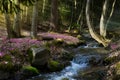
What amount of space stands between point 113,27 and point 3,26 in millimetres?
15670

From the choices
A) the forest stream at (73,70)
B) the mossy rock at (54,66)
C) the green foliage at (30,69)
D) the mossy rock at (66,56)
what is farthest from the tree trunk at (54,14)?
the green foliage at (30,69)

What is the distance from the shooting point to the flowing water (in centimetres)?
1282

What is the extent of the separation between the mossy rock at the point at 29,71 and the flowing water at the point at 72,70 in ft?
0.85

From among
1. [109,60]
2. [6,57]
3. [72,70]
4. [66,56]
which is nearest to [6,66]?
[6,57]

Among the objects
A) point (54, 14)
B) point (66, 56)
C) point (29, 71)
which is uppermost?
point (54, 14)

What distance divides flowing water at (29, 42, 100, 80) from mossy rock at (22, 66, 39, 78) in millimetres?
258

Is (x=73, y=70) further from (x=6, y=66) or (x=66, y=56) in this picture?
(x=6, y=66)

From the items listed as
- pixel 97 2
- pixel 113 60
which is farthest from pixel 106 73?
pixel 97 2

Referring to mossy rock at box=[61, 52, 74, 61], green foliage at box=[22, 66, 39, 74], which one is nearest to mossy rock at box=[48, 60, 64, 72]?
green foliage at box=[22, 66, 39, 74]

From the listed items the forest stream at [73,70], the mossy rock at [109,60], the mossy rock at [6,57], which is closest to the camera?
the forest stream at [73,70]

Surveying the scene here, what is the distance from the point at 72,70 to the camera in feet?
46.4

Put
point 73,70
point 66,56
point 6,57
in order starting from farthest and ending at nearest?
point 66,56
point 73,70
point 6,57

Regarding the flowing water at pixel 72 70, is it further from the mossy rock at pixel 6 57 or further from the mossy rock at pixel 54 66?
the mossy rock at pixel 6 57

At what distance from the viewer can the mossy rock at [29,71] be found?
12.7 m
